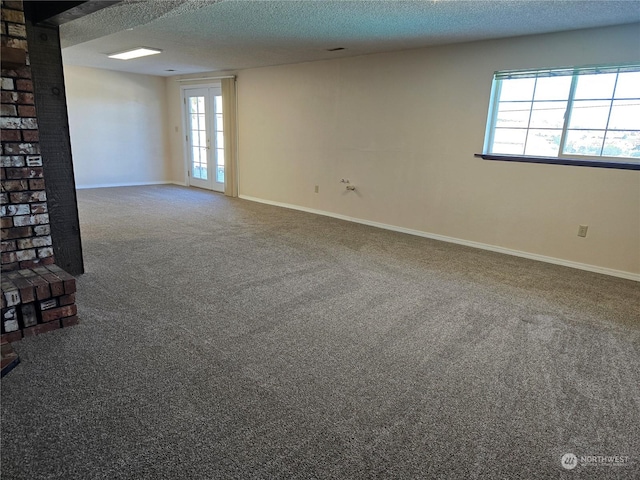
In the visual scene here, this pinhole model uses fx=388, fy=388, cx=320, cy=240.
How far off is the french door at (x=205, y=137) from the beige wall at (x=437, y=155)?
1059 millimetres

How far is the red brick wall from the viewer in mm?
2459

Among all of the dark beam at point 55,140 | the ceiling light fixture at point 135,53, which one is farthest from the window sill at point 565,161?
the ceiling light fixture at point 135,53

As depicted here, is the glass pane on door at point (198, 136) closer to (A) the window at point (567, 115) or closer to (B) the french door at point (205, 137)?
(B) the french door at point (205, 137)

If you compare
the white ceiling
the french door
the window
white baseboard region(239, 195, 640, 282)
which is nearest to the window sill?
the window

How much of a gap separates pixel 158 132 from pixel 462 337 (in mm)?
8030

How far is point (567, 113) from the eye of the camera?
13.0 ft

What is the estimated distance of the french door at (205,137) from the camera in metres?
7.61

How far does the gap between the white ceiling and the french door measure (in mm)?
2272

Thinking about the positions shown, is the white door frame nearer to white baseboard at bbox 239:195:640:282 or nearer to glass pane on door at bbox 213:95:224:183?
glass pane on door at bbox 213:95:224:183

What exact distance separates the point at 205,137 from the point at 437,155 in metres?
5.00

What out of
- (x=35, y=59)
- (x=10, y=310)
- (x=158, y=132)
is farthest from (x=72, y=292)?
(x=158, y=132)

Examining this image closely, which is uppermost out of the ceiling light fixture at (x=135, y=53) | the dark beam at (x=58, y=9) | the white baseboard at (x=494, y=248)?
the ceiling light fixture at (x=135, y=53)

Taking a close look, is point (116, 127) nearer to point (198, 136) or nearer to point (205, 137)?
point (198, 136)

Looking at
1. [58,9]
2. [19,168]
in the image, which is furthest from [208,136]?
[19,168]
